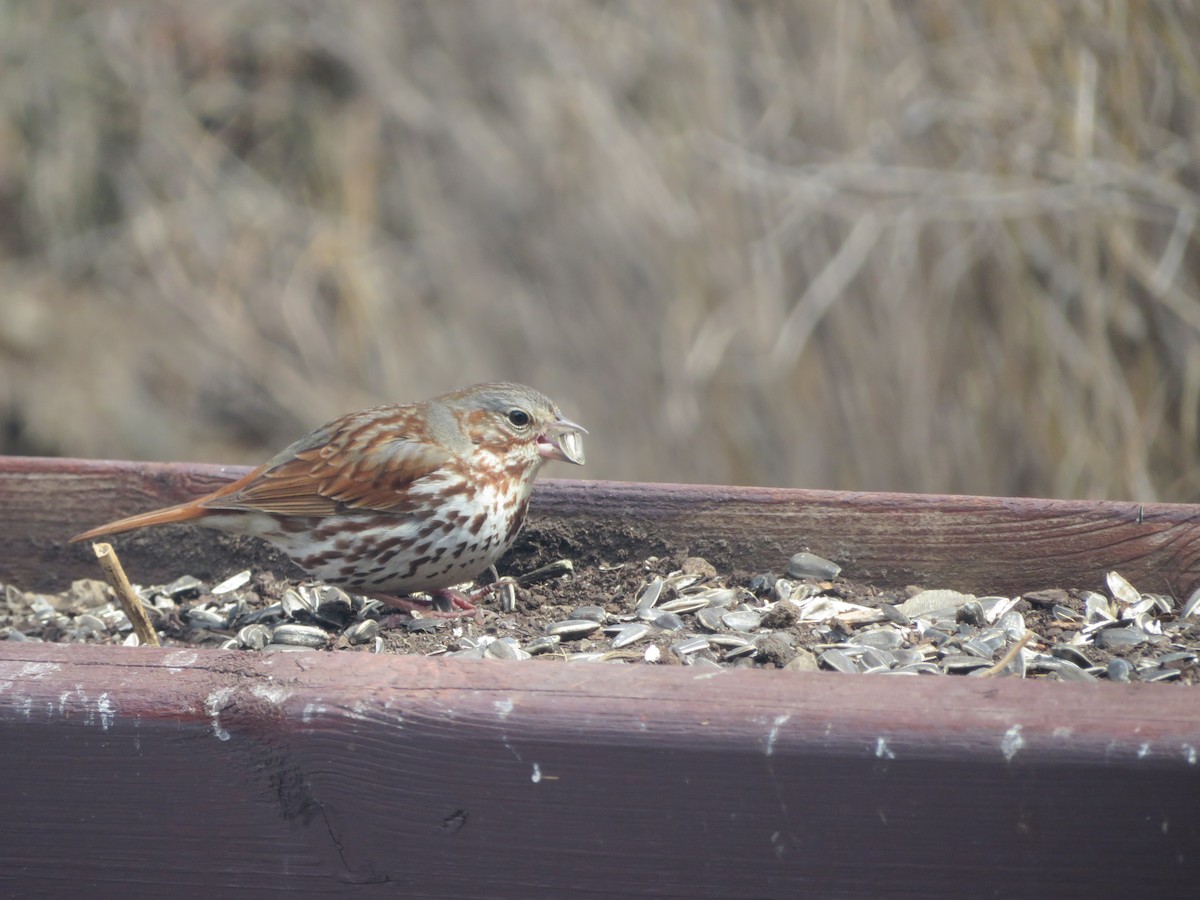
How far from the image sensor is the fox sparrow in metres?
3.24

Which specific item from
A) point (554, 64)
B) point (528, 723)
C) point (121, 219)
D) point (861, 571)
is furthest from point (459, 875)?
point (121, 219)

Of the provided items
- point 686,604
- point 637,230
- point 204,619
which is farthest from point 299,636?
point 637,230

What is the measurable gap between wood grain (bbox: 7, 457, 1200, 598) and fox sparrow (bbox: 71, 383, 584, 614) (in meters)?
0.13

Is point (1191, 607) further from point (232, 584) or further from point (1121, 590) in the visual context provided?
point (232, 584)

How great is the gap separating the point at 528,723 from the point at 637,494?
1364 millimetres

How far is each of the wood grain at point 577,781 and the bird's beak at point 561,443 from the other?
1.38 m

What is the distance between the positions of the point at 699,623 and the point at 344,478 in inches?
38.5

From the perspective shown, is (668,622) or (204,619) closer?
(668,622)

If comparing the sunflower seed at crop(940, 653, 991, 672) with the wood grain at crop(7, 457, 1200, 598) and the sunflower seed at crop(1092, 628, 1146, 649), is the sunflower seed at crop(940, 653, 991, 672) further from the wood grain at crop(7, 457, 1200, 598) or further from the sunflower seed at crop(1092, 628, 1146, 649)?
the wood grain at crop(7, 457, 1200, 598)

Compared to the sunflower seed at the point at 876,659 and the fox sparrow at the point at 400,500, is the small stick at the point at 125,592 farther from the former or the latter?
the sunflower seed at the point at 876,659

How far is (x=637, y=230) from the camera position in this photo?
240 inches

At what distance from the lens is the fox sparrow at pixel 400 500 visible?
128 inches

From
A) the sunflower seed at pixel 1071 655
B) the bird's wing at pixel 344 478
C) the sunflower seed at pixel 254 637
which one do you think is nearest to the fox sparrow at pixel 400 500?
the bird's wing at pixel 344 478

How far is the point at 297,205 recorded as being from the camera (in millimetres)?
8523
